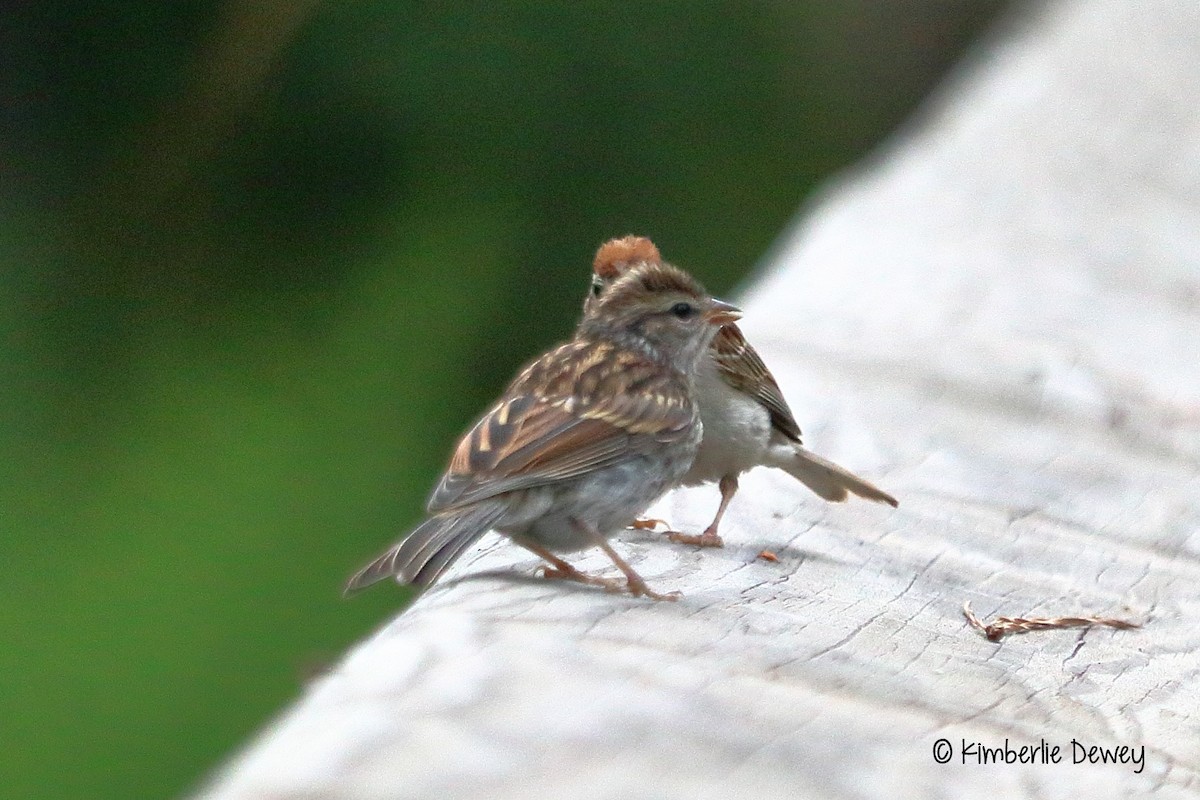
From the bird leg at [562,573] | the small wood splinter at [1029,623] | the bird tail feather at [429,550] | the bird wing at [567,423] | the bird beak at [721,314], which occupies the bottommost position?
the small wood splinter at [1029,623]

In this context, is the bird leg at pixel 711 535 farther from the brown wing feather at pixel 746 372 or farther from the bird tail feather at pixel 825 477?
the brown wing feather at pixel 746 372

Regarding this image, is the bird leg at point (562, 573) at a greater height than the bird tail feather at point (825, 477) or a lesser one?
greater

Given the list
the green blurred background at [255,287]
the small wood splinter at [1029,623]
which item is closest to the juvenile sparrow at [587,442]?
the small wood splinter at [1029,623]

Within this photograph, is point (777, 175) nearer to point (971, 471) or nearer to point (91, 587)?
point (91, 587)

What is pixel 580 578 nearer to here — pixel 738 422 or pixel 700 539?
pixel 700 539

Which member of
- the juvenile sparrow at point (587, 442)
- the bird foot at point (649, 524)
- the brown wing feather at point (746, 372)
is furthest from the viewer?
the brown wing feather at point (746, 372)

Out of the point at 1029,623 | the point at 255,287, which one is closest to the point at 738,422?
the point at 1029,623

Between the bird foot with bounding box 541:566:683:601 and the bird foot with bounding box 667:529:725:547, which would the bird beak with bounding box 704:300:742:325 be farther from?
the bird foot with bounding box 541:566:683:601
